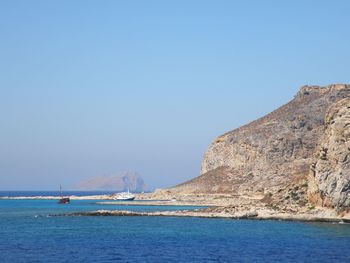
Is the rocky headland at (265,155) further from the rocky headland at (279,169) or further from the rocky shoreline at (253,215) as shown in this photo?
the rocky shoreline at (253,215)

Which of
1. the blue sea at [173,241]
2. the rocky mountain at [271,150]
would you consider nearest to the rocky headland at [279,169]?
the rocky mountain at [271,150]

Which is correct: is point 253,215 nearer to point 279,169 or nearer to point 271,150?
point 279,169

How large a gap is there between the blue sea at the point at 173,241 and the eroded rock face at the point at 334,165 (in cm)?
457

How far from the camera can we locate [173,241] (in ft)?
221

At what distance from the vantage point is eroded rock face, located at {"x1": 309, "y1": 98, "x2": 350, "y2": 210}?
8344 centimetres

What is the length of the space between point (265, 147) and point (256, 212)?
7933 centimetres

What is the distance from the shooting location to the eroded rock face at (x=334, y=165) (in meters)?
83.4

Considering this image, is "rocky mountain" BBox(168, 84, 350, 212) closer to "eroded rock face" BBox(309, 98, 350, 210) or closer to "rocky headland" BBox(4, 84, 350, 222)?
"rocky headland" BBox(4, 84, 350, 222)

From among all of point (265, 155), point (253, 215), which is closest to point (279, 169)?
point (265, 155)

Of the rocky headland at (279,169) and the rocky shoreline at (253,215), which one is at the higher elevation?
the rocky headland at (279,169)

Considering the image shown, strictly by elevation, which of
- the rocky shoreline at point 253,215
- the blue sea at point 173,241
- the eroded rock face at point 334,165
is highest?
the eroded rock face at point 334,165

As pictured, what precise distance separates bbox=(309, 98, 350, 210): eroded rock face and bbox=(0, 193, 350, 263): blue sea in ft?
15.0

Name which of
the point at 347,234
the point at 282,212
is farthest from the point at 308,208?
the point at 347,234

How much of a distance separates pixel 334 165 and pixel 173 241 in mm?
29155
